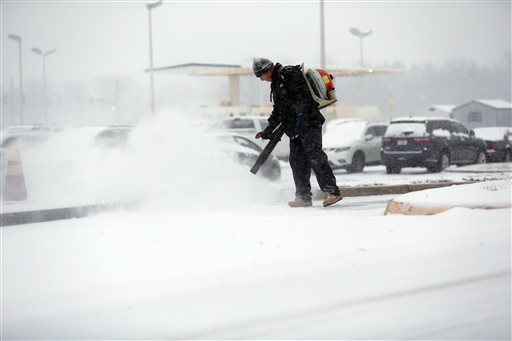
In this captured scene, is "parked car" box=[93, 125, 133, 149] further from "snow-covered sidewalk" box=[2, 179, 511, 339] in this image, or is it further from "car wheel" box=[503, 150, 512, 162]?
"car wheel" box=[503, 150, 512, 162]

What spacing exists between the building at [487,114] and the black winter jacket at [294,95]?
52906 mm

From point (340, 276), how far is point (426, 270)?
540 millimetres

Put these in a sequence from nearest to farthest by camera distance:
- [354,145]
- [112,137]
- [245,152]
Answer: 1. [112,137]
2. [245,152]
3. [354,145]

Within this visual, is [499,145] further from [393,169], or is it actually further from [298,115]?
[298,115]

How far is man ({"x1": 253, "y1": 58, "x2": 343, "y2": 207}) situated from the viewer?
7453mm

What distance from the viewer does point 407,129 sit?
18812 millimetres

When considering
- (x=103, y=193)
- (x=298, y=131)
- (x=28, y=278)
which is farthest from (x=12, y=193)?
(x=28, y=278)

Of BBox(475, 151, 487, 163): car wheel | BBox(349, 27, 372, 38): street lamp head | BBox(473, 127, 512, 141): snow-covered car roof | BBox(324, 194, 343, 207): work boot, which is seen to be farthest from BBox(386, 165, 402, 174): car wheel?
BBox(349, 27, 372, 38): street lamp head

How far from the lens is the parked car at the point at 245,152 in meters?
11.8

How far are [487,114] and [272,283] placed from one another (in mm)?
57702

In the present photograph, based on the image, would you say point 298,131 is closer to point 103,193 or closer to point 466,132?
point 103,193

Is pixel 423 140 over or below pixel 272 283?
over

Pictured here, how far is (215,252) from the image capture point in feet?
14.6

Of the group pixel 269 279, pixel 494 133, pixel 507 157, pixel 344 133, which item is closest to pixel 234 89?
pixel 494 133
